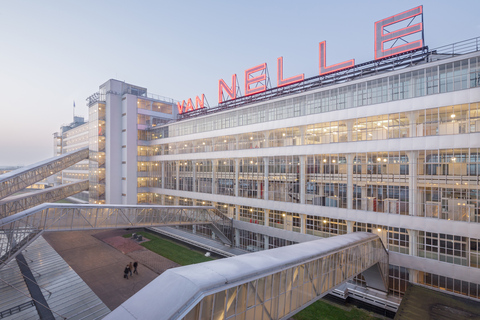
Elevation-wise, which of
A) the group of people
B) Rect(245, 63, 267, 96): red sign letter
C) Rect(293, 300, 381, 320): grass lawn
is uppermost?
Rect(245, 63, 267, 96): red sign letter

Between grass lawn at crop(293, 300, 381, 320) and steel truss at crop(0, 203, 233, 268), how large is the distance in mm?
21827

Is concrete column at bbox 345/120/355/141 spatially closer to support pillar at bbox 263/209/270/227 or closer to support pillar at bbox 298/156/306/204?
support pillar at bbox 298/156/306/204

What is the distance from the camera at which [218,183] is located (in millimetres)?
49875

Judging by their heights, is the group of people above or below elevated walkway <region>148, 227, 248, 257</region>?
above

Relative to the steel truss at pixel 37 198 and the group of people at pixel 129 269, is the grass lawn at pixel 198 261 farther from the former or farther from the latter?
the steel truss at pixel 37 198

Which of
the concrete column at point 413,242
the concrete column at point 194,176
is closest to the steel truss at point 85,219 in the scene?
the concrete column at point 194,176

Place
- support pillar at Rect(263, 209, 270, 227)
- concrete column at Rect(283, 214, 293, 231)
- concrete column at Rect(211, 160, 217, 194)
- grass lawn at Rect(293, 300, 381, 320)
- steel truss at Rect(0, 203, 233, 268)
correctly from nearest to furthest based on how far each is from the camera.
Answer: steel truss at Rect(0, 203, 233, 268) < grass lawn at Rect(293, 300, 381, 320) < concrete column at Rect(283, 214, 293, 231) < support pillar at Rect(263, 209, 270, 227) < concrete column at Rect(211, 160, 217, 194)

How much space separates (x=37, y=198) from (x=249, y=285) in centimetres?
5230

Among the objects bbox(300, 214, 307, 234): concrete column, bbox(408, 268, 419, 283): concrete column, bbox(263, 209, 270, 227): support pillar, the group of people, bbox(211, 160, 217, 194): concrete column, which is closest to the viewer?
bbox(408, 268, 419, 283): concrete column

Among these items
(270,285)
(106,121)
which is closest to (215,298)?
(270,285)

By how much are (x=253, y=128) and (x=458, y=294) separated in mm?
32902

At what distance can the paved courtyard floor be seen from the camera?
30.3m

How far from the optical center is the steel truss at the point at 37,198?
38.1 m

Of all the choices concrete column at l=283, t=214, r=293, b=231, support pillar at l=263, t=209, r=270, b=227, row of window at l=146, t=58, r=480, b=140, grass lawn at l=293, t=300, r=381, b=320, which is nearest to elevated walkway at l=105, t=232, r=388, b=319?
grass lawn at l=293, t=300, r=381, b=320
